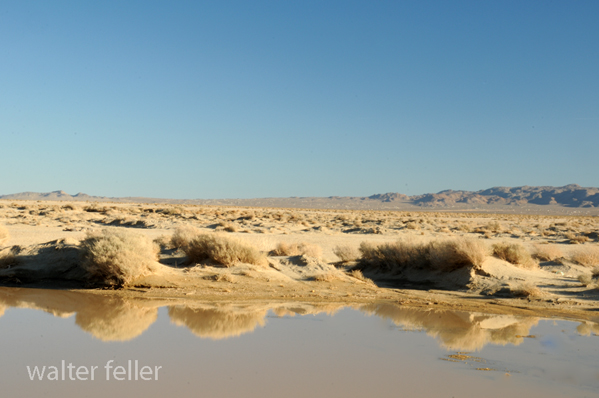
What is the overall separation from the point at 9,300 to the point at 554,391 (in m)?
10.9

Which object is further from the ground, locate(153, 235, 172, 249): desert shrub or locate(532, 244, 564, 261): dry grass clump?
locate(153, 235, 172, 249): desert shrub

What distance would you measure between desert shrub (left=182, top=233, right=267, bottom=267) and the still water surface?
11.9 feet

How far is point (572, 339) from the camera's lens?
27.5ft

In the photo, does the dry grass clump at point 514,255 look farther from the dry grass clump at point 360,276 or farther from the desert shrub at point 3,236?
the desert shrub at point 3,236

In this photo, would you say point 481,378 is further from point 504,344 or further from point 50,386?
point 50,386

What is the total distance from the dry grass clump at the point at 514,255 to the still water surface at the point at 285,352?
221 inches

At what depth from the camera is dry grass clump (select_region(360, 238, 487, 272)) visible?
13930mm

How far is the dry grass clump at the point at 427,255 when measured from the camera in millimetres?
13930

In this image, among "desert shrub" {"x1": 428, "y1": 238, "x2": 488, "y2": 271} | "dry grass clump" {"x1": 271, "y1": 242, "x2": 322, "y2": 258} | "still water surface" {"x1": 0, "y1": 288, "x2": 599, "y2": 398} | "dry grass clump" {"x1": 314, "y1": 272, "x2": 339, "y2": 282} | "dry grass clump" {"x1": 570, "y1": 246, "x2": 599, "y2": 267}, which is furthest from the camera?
"dry grass clump" {"x1": 271, "y1": 242, "x2": 322, "y2": 258}

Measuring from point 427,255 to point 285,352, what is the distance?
→ 8802 mm

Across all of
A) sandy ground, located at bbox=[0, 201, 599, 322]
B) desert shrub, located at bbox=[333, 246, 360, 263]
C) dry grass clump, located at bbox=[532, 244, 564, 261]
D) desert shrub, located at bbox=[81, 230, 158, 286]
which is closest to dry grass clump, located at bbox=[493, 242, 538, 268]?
sandy ground, located at bbox=[0, 201, 599, 322]

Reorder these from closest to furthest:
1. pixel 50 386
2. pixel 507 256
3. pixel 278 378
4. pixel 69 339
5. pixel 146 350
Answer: pixel 50 386 < pixel 278 378 < pixel 146 350 < pixel 69 339 < pixel 507 256

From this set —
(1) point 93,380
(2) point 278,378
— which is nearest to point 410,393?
(2) point 278,378

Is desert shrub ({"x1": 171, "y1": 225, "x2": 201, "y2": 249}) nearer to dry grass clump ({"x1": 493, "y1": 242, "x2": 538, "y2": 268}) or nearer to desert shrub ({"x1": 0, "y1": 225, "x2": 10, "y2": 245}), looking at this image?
desert shrub ({"x1": 0, "y1": 225, "x2": 10, "y2": 245})
